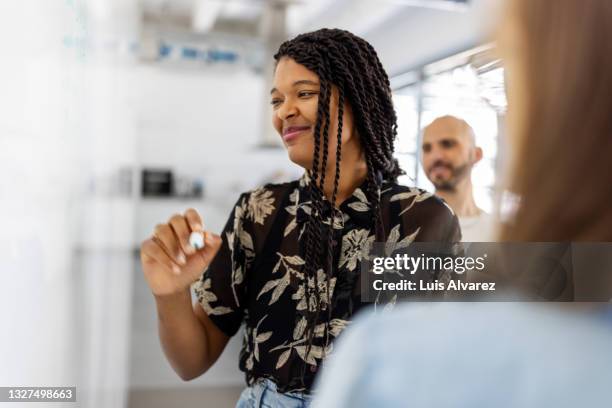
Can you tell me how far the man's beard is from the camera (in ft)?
2.17

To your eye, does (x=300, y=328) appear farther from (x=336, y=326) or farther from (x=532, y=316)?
(x=532, y=316)

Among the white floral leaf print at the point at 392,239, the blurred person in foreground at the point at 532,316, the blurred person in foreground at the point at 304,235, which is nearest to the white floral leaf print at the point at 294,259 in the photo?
the blurred person in foreground at the point at 304,235

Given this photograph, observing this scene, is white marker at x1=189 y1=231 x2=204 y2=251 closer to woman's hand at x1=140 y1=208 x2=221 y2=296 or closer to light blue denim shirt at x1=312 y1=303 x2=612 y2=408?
woman's hand at x1=140 y1=208 x2=221 y2=296

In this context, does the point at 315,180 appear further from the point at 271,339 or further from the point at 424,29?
the point at 424,29

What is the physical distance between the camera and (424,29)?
0.74 m

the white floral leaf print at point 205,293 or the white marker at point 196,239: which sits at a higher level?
the white marker at point 196,239

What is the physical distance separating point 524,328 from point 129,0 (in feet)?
2.37

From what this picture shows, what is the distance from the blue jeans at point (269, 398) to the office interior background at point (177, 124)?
0.03 meters

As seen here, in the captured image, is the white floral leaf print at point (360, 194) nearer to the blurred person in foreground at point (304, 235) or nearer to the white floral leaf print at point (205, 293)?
the blurred person in foreground at point (304, 235)

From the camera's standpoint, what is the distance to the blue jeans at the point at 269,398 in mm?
604

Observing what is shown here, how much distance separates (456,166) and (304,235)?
22 centimetres

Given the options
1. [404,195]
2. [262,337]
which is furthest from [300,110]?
[262,337]

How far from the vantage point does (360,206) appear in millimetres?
615

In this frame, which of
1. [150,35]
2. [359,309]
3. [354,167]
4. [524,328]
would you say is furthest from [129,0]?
[524,328]
